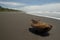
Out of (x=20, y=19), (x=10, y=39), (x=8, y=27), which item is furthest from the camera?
(x=20, y=19)

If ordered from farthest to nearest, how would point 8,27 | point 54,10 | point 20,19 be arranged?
point 54,10 < point 20,19 < point 8,27

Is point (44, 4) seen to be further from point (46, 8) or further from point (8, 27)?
point (8, 27)

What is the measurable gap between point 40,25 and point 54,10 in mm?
551

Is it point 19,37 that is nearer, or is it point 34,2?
point 19,37

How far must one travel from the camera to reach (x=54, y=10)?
4.06 ft

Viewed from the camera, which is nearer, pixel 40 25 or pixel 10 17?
pixel 40 25

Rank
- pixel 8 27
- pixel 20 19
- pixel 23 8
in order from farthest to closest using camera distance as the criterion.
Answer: pixel 23 8
pixel 20 19
pixel 8 27

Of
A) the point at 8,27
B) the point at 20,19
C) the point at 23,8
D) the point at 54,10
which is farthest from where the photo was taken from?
the point at 23,8

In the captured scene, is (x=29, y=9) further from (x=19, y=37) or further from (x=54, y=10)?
→ (x=19, y=37)

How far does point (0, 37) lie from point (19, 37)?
0.09 metres

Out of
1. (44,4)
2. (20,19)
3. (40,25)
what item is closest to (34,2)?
(44,4)

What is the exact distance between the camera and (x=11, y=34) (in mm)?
735

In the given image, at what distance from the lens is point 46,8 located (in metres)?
1.29

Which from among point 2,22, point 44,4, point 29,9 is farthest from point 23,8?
point 2,22
